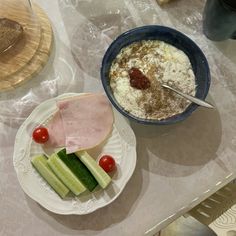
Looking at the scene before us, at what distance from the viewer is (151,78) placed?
0.84m

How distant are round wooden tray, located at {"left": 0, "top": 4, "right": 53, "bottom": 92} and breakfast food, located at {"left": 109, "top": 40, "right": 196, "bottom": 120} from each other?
17cm

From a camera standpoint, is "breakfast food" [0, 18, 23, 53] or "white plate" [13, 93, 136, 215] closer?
"white plate" [13, 93, 136, 215]

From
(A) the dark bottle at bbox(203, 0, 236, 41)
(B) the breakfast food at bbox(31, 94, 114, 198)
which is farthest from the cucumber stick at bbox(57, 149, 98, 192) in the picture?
A: (A) the dark bottle at bbox(203, 0, 236, 41)

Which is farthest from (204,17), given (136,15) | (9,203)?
(9,203)

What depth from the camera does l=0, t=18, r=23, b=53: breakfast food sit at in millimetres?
912

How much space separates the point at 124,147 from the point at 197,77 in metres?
0.20

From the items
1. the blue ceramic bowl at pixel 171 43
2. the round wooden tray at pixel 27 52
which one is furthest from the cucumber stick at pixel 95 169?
the round wooden tray at pixel 27 52

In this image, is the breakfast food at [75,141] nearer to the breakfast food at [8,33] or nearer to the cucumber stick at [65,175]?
the cucumber stick at [65,175]


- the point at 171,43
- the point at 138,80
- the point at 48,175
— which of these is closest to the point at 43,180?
the point at 48,175

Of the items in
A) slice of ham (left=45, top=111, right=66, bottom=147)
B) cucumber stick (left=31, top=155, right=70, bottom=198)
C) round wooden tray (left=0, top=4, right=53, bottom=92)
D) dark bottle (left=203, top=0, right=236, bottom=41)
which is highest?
dark bottle (left=203, top=0, right=236, bottom=41)

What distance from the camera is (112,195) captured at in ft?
2.59

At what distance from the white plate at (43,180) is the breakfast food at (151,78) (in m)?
0.05

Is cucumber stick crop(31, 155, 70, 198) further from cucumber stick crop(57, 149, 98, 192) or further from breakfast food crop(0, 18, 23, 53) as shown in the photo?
breakfast food crop(0, 18, 23, 53)

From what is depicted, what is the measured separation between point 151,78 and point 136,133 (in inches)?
4.5
